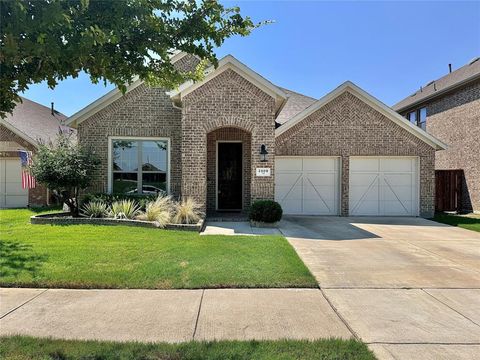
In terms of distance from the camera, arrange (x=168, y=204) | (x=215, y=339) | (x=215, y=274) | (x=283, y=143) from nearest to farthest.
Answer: (x=215, y=339) < (x=215, y=274) < (x=168, y=204) < (x=283, y=143)

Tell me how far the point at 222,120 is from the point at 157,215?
380 cm

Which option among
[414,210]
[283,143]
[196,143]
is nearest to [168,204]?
[196,143]

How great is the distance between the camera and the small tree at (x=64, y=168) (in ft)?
39.0

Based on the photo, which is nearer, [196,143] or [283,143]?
[196,143]

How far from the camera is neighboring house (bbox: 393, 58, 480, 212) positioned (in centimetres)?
1755

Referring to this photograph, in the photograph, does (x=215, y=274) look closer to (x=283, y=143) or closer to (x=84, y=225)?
(x=84, y=225)

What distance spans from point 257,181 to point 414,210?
7.67 meters

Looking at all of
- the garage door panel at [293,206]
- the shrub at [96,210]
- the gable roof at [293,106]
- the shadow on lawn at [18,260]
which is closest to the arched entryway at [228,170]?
the garage door panel at [293,206]

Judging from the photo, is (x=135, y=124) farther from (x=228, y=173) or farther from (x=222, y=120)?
(x=228, y=173)

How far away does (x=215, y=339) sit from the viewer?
3988 mm

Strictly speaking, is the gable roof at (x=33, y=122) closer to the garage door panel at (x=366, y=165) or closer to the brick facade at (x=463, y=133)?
the garage door panel at (x=366, y=165)

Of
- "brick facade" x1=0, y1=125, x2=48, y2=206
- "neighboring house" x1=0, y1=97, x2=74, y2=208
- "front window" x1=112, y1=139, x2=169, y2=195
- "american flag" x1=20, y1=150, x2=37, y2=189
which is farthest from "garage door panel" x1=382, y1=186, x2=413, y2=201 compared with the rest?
"brick facade" x1=0, y1=125, x2=48, y2=206

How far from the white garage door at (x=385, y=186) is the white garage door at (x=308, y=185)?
0.85 metres

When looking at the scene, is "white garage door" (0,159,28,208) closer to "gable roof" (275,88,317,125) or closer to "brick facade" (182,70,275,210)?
"brick facade" (182,70,275,210)
